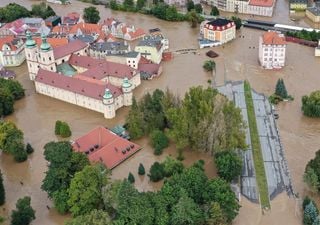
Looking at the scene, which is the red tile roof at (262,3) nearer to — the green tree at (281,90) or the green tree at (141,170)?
the green tree at (281,90)

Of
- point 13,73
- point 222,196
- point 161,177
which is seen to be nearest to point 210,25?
point 13,73

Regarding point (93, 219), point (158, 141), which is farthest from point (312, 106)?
point (93, 219)

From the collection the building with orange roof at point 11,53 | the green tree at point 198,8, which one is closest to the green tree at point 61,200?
the building with orange roof at point 11,53

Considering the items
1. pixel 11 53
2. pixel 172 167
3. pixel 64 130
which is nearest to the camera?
pixel 172 167

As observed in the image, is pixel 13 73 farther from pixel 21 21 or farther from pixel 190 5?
pixel 190 5

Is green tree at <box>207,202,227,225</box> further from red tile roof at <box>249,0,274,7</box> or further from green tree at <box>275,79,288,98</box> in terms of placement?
red tile roof at <box>249,0,274,7</box>

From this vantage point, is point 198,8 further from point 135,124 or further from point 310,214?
point 310,214

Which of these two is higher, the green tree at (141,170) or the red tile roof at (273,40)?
the red tile roof at (273,40)
